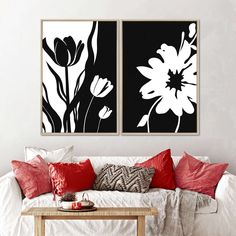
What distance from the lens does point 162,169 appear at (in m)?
6.22

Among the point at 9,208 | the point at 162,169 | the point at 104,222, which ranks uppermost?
the point at 162,169

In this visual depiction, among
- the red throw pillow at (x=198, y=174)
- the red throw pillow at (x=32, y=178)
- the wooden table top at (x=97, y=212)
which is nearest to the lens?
the wooden table top at (x=97, y=212)

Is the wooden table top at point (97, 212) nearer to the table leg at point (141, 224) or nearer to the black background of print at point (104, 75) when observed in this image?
the table leg at point (141, 224)

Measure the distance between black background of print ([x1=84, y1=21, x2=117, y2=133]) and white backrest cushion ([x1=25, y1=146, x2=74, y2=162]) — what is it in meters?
0.48

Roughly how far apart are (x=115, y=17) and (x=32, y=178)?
6.47 feet

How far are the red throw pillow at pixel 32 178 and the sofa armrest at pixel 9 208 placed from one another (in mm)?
122

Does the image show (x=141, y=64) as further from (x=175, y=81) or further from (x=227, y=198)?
(x=227, y=198)

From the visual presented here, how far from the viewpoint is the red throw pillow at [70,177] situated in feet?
19.5

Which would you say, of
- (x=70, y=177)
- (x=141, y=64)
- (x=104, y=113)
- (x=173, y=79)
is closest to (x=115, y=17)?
(x=141, y=64)

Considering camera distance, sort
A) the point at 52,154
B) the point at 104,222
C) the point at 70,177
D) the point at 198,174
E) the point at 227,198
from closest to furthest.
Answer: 1. the point at 104,222
2. the point at 227,198
3. the point at 70,177
4. the point at 198,174
5. the point at 52,154

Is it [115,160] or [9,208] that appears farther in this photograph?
[115,160]

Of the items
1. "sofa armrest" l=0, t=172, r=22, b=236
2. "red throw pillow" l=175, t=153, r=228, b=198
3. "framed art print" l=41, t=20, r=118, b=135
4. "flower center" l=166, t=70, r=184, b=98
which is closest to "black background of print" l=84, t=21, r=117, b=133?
"framed art print" l=41, t=20, r=118, b=135

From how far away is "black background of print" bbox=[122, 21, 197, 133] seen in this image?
22.5ft

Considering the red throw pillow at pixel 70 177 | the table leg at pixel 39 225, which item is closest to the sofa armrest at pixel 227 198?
the red throw pillow at pixel 70 177
